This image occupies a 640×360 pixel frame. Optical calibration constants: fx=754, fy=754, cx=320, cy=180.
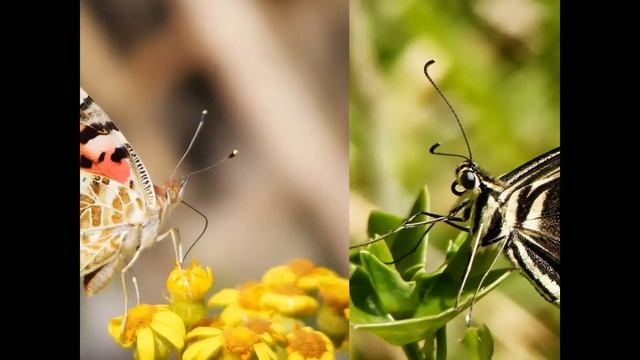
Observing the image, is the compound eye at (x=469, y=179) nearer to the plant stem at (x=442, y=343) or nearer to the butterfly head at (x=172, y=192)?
the plant stem at (x=442, y=343)

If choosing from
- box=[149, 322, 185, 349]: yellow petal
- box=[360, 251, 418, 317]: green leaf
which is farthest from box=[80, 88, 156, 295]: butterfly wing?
box=[360, 251, 418, 317]: green leaf

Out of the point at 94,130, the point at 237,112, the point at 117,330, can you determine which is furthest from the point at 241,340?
the point at 94,130

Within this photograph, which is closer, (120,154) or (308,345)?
(308,345)

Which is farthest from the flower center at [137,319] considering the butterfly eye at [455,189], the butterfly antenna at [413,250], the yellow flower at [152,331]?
the butterfly eye at [455,189]

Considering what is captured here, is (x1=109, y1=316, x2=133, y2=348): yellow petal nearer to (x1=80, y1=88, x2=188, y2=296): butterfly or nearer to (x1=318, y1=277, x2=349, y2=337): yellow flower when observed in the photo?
(x1=80, y1=88, x2=188, y2=296): butterfly

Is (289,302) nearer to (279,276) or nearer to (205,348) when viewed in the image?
(279,276)

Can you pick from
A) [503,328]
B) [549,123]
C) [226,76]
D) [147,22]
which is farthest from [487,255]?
[147,22]

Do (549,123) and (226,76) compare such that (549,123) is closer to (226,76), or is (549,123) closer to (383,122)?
(383,122)
